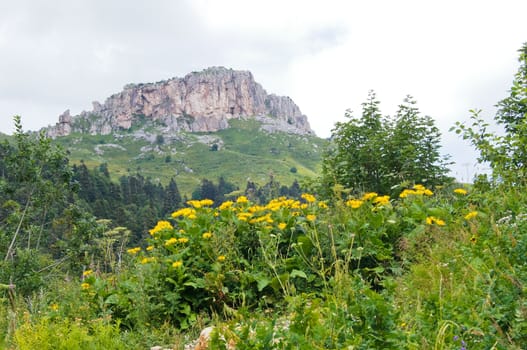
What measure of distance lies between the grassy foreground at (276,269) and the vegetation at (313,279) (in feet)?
0.06

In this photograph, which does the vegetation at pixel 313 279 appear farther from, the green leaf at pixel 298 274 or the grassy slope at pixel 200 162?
the grassy slope at pixel 200 162

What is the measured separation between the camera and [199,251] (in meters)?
5.12

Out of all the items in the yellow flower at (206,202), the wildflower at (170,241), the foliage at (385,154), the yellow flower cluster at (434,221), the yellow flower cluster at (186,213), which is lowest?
the wildflower at (170,241)

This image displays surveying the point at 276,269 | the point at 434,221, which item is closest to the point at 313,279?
the point at 276,269

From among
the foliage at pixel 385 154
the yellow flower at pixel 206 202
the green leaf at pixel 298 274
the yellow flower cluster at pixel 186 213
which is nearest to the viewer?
the green leaf at pixel 298 274

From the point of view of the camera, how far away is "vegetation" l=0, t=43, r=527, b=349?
2205 mm

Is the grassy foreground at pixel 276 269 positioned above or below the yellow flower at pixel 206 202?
below

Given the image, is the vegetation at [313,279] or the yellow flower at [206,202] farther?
the yellow flower at [206,202]

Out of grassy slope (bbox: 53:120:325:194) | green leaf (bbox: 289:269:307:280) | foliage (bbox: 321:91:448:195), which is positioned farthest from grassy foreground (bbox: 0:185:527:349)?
grassy slope (bbox: 53:120:325:194)

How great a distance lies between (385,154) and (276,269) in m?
6.04

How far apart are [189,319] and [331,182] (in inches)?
263

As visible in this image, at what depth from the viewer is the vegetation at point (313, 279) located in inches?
86.8

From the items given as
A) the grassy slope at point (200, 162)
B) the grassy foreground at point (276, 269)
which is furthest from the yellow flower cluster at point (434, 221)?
→ the grassy slope at point (200, 162)

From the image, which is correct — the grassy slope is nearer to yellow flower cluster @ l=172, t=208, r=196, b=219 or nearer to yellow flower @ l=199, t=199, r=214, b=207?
yellow flower @ l=199, t=199, r=214, b=207
